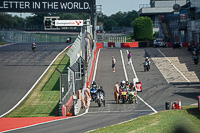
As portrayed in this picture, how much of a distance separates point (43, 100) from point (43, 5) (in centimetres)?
2539

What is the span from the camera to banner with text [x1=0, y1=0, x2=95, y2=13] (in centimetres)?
4706

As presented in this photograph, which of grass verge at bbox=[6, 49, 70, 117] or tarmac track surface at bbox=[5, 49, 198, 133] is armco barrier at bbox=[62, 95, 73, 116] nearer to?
grass verge at bbox=[6, 49, 70, 117]

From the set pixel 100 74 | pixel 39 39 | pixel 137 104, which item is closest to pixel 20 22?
pixel 39 39

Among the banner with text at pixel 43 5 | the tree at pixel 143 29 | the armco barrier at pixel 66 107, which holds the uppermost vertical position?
the banner with text at pixel 43 5

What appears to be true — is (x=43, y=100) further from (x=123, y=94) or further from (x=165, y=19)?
(x=165, y=19)

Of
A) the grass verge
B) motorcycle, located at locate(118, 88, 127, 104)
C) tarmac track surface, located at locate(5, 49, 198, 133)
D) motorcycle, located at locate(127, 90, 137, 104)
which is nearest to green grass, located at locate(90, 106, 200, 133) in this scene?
tarmac track surface, located at locate(5, 49, 198, 133)

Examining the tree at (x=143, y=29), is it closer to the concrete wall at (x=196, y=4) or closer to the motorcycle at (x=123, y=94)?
the concrete wall at (x=196, y=4)

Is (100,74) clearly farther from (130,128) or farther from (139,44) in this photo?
(139,44)

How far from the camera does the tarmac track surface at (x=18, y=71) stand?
2489cm

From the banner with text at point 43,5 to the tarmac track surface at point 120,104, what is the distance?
7.75 m

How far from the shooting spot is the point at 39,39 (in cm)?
8562

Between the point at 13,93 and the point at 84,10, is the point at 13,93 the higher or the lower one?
the lower one

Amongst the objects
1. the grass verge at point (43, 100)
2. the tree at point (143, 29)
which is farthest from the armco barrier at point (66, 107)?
the tree at point (143, 29)

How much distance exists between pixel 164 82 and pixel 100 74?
6.47m
